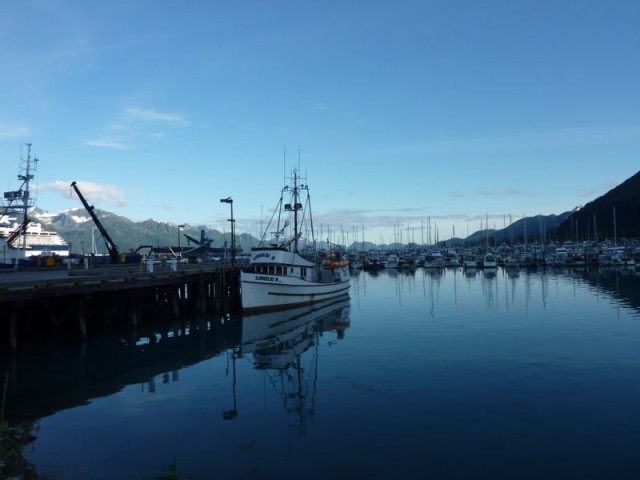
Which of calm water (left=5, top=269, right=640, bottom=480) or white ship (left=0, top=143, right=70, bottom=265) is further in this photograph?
white ship (left=0, top=143, right=70, bottom=265)

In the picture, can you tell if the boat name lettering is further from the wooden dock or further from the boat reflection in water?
the wooden dock

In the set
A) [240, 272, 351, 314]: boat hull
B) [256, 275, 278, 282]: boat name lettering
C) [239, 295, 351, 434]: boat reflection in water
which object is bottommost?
[239, 295, 351, 434]: boat reflection in water

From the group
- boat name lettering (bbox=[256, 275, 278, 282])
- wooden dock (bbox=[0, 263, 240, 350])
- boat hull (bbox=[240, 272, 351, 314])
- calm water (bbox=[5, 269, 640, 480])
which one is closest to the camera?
calm water (bbox=[5, 269, 640, 480])

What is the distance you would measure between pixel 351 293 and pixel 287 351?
37.2 meters

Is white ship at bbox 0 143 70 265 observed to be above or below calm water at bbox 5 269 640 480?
above

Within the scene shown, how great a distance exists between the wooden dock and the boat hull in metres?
4.23

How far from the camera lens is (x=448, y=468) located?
11.5 metres

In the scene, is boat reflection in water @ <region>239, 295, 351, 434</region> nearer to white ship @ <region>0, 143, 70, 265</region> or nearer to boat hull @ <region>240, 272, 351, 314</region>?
boat hull @ <region>240, 272, 351, 314</region>

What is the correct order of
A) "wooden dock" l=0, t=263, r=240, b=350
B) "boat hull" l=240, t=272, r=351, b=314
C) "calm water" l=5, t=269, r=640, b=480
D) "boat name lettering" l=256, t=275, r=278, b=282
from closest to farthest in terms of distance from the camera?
1. "calm water" l=5, t=269, r=640, b=480
2. "wooden dock" l=0, t=263, r=240, b=350
3. "boat hull" l=240, t=272, r=351, b=314
4. "boat name lettering" l=256, t=275, r=278, b=282

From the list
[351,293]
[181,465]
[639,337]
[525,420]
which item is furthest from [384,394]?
[351,293]

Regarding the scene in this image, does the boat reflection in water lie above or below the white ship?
below

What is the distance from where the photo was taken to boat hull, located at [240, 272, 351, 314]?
40344 mm

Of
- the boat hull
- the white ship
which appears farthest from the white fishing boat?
the white ship

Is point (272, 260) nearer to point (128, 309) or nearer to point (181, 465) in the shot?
point (128, 309)
